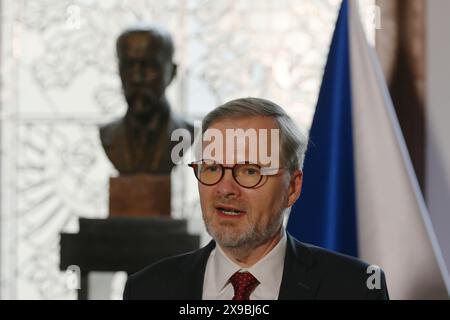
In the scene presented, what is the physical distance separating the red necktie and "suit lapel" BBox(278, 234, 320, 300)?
6 centimetres

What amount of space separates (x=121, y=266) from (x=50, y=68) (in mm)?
1529

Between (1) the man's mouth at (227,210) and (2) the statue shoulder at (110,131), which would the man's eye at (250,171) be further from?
(2) the statue shoulder at (110,131)

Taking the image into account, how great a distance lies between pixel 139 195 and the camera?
415cm

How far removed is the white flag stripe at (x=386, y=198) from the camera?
8.21 ft

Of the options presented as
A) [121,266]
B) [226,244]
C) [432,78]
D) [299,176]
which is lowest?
[121,266]

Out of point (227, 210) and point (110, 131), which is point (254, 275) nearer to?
point (227, 210)

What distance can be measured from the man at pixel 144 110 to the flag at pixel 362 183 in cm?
129

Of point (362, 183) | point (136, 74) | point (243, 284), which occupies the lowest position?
point (243, 284)

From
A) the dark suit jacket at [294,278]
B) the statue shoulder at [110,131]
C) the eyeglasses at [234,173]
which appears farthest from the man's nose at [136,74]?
the eyeglasses at [234,173]

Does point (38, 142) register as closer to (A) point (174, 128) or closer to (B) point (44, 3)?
(B) point (44, 3)

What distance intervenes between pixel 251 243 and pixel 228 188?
13 cm

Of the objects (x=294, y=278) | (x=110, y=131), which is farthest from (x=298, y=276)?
(x=110, y=131)
